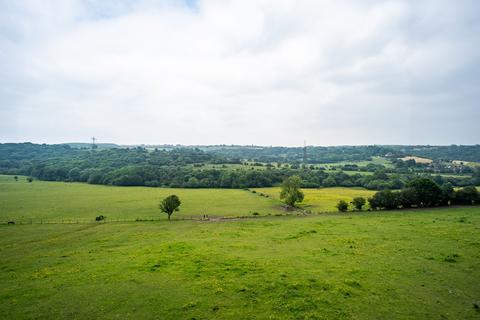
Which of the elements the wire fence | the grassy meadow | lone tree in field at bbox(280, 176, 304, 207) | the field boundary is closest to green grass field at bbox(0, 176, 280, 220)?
the grassy meadow

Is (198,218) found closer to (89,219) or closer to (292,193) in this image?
(89,219)

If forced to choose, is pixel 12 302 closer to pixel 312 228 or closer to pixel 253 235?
pixel 253 235

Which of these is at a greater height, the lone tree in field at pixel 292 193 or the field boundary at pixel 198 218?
the lone tree in field at pixel 292 193

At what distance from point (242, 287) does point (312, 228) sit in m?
27.9

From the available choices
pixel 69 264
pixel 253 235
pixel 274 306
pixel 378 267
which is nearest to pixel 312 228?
pixel 253 235

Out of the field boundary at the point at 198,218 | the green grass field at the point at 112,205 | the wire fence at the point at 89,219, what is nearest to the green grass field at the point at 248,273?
the wire fence at the point at 89,219

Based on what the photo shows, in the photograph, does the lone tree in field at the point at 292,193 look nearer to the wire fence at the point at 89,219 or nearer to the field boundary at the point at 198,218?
the field boundary at the point at 198,218

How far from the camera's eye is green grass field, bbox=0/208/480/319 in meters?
22.5

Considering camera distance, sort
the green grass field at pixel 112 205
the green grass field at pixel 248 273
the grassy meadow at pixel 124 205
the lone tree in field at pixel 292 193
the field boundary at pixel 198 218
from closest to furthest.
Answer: the green grass field at pixel 248 273 < the field boundary at pixel 198 218 < the grassy meadow at pixel 124 205 < the green grass field at pixel 112 205 < the lone tree in field at pixel 292 193

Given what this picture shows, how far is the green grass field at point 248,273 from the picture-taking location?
886 inches

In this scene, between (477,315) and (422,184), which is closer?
(477,315)

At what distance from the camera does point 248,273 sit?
29.3 meters

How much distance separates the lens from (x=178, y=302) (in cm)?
2361

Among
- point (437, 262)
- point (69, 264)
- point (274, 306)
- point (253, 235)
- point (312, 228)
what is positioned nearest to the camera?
point (274, 306)
